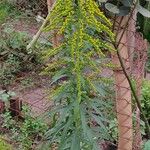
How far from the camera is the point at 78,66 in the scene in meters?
1.35

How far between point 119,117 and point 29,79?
2.79m

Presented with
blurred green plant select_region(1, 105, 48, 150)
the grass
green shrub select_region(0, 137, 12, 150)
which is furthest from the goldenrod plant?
the grass

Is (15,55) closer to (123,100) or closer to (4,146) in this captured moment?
(4,146)

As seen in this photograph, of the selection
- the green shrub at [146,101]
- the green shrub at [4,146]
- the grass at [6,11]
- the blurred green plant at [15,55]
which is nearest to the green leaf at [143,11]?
the green shrub at [4,146]

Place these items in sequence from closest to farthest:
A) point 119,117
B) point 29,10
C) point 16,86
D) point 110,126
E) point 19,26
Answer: point 119,117, point 110,126, point 16,86, point 19,26, point 29,10

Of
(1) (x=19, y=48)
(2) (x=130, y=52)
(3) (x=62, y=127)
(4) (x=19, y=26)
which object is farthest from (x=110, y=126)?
(4) (x=19, y=26)

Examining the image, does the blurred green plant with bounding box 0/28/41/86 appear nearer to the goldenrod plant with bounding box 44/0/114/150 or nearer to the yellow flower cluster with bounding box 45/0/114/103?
the goldenrod plant with bounding box 44/0/114/150

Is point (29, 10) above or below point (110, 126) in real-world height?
below

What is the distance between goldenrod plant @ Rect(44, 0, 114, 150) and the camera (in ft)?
4.28

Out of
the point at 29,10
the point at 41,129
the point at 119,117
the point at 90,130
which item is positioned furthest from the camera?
the point at 29,10

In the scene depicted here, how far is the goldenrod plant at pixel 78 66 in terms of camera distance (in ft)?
4.28

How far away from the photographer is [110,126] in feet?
9.91

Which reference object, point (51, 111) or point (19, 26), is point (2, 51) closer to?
point (19, 26)

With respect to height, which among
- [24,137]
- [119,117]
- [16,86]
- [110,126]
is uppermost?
[119,117]
